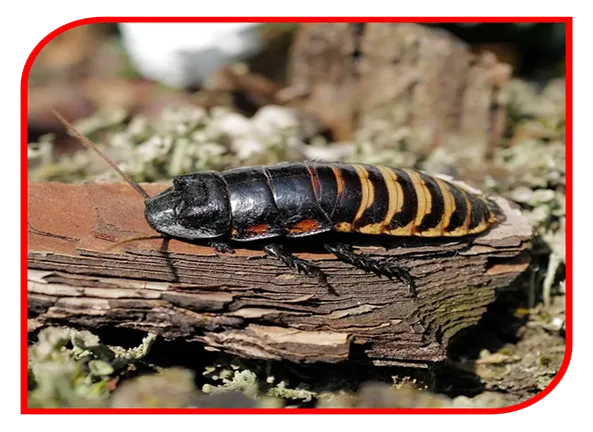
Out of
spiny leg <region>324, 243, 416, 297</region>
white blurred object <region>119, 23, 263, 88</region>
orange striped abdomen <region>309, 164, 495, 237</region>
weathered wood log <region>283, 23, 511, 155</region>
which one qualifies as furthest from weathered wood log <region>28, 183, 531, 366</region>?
white blurred object <region>119, 23, 263, 88</region>

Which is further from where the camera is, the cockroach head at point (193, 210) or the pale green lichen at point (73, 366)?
the cockroach head at point (193, 210)

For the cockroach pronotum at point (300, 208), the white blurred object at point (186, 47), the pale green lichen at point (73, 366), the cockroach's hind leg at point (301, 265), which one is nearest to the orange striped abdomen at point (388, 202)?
the cockroach pronotum at point (300, 208)

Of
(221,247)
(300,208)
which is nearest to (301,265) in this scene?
(300,208)

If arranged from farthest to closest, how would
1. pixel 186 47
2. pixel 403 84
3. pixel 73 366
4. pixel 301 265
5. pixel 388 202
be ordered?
pixel 186 47 < pixel 403 84 < pixel 388 202 < pixel 301 265 < pixel 73 366

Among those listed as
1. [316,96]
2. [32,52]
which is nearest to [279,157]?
[316,96]

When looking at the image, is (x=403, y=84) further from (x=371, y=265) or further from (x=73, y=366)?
(x=73, y=366)

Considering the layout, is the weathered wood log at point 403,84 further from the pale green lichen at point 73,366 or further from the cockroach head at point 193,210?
the pale green lichen at point 73,366

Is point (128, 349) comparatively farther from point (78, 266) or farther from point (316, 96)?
point (316, 96)
